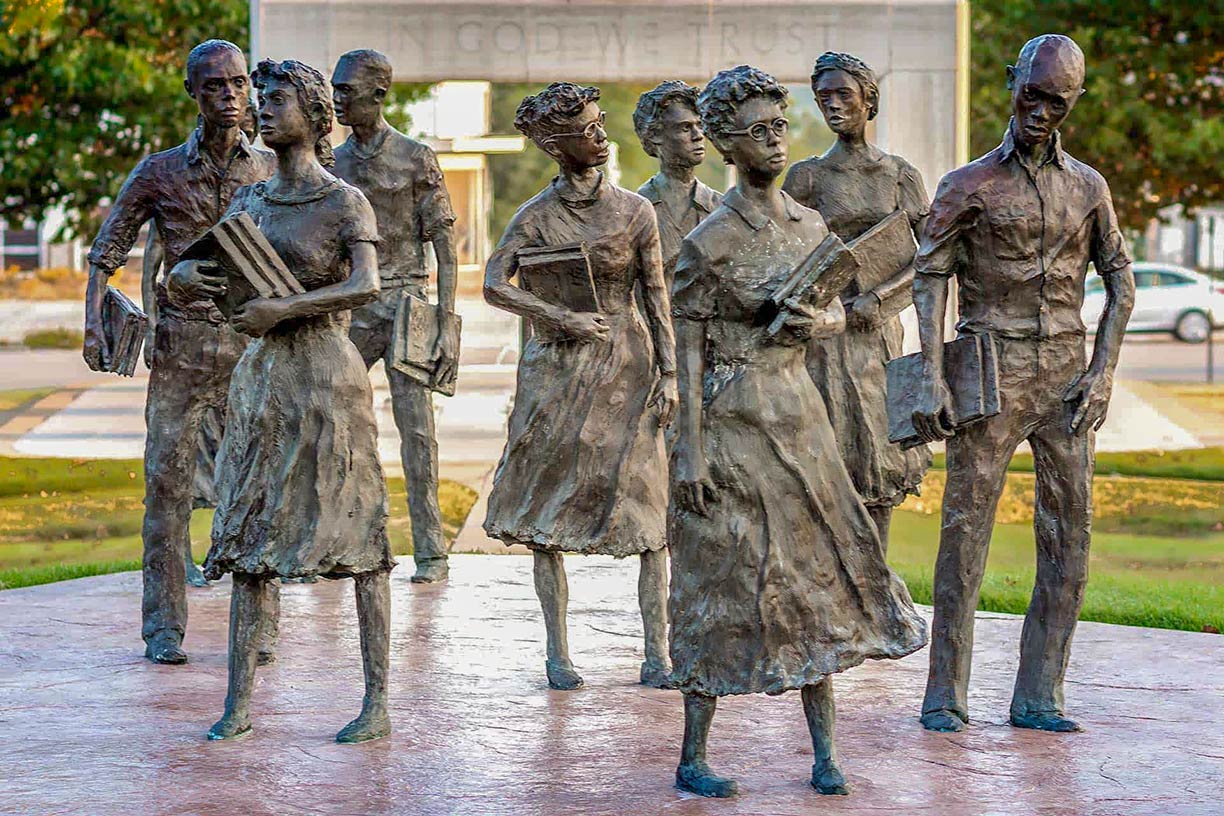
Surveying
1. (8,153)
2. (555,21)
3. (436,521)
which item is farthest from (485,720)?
(8,153)

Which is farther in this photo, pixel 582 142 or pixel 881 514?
pixel 881 514

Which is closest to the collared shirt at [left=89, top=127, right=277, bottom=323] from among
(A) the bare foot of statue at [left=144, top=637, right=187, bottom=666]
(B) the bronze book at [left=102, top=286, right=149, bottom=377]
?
(B) the bronze book at [left=102, top=286, right=149, bottom=377]

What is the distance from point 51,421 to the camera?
2134 centimetres

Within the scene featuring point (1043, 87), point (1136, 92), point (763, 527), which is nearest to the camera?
point (763, 527)

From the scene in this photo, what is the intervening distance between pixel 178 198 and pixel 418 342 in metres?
1.55

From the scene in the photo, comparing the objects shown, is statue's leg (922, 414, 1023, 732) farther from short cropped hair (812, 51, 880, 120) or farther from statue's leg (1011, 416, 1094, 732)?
short cropped hair (812, 51, 880, 120)

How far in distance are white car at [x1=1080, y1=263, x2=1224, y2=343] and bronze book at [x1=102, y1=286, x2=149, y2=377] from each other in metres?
27.7

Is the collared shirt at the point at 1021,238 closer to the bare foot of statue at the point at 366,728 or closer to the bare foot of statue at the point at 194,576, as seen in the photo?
the bare foot of statue at the point at 366,728

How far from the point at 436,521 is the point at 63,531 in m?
4.16

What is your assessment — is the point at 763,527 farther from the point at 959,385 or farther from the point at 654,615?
the point at 654,615

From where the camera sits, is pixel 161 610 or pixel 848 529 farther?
pixel 161 610

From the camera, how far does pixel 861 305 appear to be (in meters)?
8.48

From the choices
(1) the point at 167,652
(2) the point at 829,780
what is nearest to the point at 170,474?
(1) the point at 167,652

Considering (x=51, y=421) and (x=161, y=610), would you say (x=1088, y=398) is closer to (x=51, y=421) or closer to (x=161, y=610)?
(x=161, y=610)
